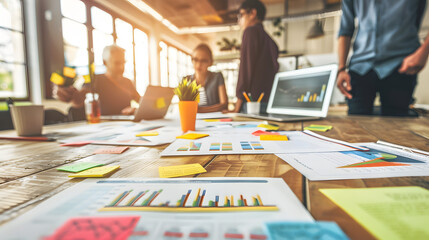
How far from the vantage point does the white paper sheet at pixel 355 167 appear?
350mm

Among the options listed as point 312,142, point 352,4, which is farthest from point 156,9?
point 312,142

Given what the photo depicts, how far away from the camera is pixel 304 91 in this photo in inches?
51.9

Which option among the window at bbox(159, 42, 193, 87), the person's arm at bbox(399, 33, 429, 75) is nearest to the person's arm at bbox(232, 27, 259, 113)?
the person's arm at bbox(399, 33, 429, 75)

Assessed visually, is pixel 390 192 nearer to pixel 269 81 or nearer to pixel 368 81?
pixel 368 81

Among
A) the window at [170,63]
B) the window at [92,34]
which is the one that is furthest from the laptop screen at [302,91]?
the window at [170,63]

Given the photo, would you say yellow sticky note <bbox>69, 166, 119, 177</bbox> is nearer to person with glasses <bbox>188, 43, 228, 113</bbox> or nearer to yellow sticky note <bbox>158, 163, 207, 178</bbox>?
yellow sticky note <bbox>158, 163, 207, 178</bbox>

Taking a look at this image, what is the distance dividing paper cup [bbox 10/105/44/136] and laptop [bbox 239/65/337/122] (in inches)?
38.8

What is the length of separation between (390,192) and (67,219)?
0.38 meters

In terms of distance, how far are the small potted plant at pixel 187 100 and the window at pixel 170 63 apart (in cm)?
628

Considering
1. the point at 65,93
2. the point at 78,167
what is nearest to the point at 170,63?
the point at 65,93

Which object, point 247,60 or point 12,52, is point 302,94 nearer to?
point 247,60

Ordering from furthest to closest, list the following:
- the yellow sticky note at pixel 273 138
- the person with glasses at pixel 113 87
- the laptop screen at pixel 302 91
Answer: the person with glasses at pixel 113 87 < the laptop screen at pixel 302 91 < the yellow sticky note at pixel 273 138

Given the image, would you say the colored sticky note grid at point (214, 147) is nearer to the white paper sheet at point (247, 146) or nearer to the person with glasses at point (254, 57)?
the white paper sheet at point (247, 146)

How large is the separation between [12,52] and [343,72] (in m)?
4.40
